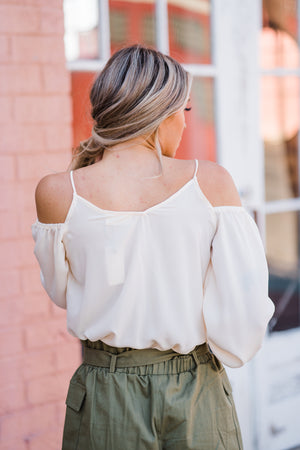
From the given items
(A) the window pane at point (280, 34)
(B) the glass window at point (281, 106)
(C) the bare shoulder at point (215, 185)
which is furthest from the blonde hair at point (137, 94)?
(A) the window pane at point (280, 34)

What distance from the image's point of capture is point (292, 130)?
352 centimetres

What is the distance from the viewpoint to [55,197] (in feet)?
4.57

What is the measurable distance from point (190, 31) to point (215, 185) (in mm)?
1699

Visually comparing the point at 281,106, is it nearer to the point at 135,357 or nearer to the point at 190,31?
the point at 190,31

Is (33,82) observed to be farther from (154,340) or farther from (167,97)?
(154,340)

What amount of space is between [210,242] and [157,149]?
26 centimetres

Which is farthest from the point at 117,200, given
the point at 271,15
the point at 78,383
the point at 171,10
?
the point at 271,15

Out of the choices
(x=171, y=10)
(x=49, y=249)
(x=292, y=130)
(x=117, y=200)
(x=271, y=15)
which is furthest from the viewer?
(x=292, y=130)

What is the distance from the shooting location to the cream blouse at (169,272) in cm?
136

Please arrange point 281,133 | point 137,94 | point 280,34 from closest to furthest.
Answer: point 137,94
point 280,34
point 281,133

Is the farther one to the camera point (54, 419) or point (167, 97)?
point (54, 419)

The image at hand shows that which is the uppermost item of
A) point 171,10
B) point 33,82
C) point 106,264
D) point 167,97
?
point 171,10

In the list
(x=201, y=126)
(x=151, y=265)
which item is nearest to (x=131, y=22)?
(x=201, y=126)

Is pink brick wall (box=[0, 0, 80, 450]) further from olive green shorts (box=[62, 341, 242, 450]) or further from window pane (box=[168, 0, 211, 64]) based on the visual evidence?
olive green shorts (box=[62, 341, 242, 450])
